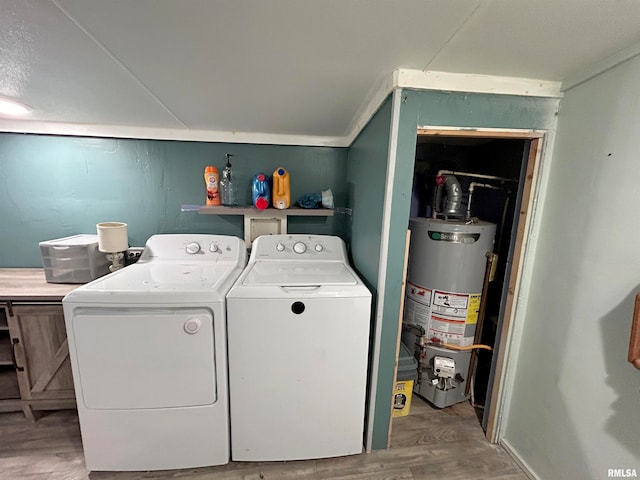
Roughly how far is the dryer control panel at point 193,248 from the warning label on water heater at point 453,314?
4.58 ft

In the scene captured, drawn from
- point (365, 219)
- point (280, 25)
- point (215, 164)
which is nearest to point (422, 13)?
point (280, 25)

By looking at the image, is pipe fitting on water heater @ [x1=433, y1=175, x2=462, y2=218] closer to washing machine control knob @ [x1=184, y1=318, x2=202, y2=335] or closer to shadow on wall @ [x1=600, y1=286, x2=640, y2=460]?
shadow on wall @ [x1=600, y1=286, x2=640, y2=460]

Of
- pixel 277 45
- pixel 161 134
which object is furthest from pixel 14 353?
pixel 277 45

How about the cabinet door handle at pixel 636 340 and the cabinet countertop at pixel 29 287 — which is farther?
the cabinet countertop at pixel 29 287

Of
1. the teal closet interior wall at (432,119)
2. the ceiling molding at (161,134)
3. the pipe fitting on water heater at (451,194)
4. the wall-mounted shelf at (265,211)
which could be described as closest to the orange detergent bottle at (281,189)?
the wall-mounted shelf at (265,211)

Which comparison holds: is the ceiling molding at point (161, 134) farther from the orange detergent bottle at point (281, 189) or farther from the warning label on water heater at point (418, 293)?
the warning label on water heater at point (418, 293)

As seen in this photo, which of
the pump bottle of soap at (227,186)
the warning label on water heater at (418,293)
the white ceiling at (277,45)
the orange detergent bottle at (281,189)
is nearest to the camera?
the white ceiling at (277,45)

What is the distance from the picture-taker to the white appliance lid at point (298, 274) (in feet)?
4.30

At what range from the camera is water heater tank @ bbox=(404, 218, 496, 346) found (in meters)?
1.63

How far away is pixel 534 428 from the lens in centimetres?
125

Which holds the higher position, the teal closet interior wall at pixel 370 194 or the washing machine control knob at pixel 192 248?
the teal closet interior wall at pixel 370 194

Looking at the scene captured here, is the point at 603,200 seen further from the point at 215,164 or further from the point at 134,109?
the point at 134,109

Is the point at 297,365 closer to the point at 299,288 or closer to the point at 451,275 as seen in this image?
the point at 299,288

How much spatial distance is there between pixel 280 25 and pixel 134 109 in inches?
48.8
